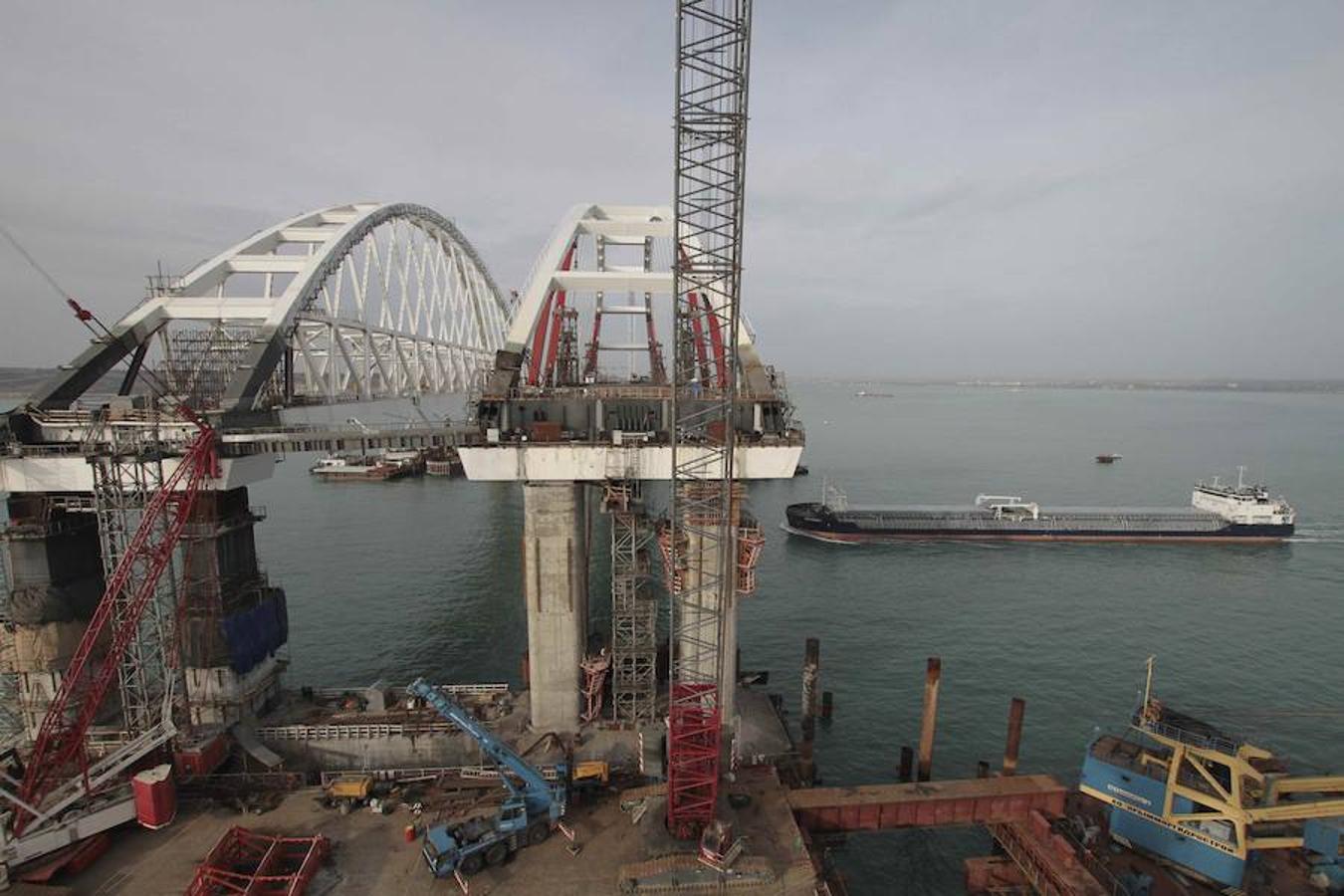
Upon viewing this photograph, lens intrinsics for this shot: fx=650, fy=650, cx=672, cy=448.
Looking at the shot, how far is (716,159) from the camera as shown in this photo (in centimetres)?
2009

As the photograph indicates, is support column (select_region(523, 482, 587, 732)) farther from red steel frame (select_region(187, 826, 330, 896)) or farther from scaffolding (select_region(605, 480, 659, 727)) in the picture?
red steel frame (select_region(187, 826, 330, 896))

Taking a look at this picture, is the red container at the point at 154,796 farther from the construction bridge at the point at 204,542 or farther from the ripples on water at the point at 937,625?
the ripples on water at the point at 937,625

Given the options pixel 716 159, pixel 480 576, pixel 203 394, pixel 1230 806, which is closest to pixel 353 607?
pixel 480 576

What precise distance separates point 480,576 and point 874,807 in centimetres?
3681

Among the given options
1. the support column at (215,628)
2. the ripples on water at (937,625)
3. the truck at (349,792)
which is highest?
the support column at (215,628)

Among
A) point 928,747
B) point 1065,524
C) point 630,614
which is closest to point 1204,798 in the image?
point 928,747

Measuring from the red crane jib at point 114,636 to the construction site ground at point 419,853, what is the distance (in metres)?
3.11

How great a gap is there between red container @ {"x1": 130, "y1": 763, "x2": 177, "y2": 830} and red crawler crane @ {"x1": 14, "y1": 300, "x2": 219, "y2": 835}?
54.8 inches

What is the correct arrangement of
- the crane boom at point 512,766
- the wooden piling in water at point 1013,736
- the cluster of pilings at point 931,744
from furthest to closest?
the cluster of pilings at point 931,744, the wooden piling in water at point 1013,736, the crane boom at point 512,766

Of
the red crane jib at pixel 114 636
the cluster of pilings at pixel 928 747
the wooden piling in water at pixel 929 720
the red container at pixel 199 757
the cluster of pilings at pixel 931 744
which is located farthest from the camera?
the wooden piling in water at pixel 929 720

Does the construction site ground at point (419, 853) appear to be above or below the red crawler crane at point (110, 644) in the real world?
below

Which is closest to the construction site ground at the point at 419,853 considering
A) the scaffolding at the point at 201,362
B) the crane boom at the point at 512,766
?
the crane boom at the point at 512,766

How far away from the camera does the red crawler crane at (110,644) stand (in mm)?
20781

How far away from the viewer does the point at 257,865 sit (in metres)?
19.4
